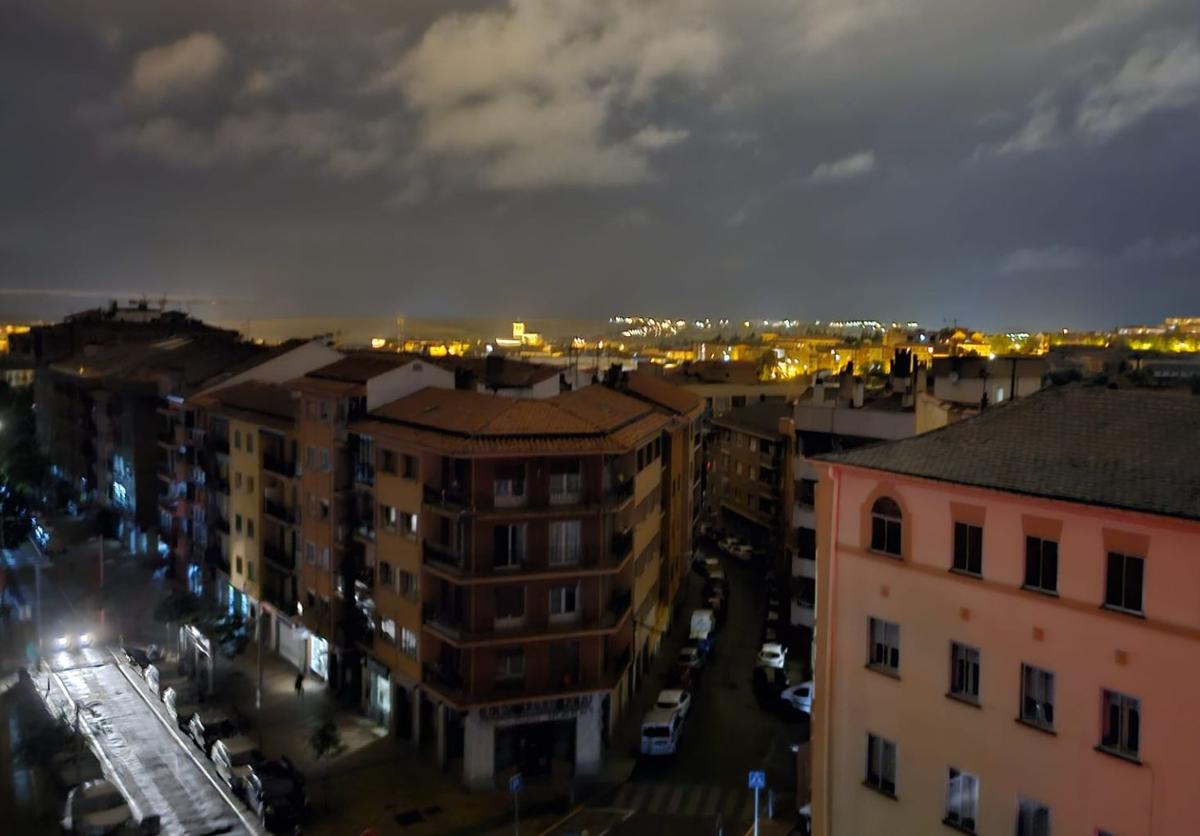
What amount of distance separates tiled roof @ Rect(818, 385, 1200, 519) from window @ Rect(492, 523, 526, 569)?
1548 cm

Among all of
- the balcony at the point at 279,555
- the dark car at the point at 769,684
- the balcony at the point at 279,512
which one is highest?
the balcony at the point at 279,512

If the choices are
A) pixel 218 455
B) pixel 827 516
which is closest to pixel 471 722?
pixel 827 516

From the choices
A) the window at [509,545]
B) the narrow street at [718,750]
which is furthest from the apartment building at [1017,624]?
the window at [509,545]

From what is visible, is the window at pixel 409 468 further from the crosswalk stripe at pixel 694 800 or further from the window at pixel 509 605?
the crosswalk stripe at pixel 694 800

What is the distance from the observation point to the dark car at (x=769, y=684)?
141ft

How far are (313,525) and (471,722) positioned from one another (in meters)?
14.0

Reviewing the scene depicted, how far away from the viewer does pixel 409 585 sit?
3781 centimetres

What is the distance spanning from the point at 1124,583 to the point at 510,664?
2261 cm

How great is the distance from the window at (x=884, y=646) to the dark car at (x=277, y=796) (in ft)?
65.5

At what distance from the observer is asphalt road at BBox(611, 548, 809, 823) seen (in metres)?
33.9

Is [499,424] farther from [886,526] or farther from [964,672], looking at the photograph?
[964,672]

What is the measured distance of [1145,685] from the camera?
17.9m

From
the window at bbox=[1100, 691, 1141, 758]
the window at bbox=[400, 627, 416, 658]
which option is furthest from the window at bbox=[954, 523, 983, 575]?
the window at bbox=[400, 627, 416, 658]

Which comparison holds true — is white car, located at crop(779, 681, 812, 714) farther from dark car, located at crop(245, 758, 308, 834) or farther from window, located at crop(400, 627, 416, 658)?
dark car, located at crop(245, 758, 308, 834)
